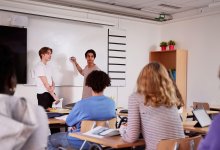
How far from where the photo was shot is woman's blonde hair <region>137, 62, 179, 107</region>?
93.8 inches

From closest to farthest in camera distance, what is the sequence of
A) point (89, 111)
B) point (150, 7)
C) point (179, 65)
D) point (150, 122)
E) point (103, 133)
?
point (150, 122) < point (103, 133) < point (89, 111) < point (150, 7) < point (179, 65)

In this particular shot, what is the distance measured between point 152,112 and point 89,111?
2.93ft

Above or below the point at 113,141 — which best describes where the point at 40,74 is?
above

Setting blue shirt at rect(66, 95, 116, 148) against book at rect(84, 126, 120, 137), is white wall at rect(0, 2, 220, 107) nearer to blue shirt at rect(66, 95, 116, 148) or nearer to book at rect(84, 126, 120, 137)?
blue shirt at rect(66, 95, 116, 148)

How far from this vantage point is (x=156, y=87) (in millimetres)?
2406

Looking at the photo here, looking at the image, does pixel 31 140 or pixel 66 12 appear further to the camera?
pixel 66 12

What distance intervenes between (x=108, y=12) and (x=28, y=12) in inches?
77.9

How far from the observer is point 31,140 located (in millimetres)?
1323

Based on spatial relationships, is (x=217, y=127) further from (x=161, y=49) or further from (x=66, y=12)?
(x=161, y=49)

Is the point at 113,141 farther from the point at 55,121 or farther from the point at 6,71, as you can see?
the point at 6,71

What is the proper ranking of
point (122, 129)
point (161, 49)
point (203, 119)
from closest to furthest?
point (122, 129)
point (203, 119)
point (161, 49)

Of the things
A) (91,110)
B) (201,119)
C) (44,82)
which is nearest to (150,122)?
(91,110)

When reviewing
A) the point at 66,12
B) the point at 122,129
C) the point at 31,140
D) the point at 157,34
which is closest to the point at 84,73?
the point at 66,12

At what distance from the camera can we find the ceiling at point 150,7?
635 centimetres
